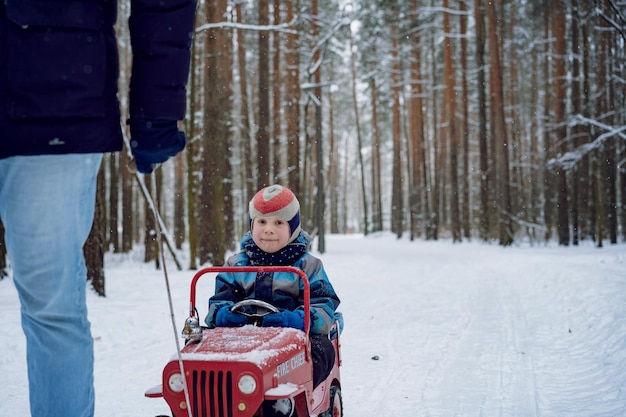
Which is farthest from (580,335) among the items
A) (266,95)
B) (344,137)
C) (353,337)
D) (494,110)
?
(344,137)

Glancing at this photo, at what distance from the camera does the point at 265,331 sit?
317cm

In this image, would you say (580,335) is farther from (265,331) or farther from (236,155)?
(236,155)

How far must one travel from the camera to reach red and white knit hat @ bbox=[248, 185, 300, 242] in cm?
367

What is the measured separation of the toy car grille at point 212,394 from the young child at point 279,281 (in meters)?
0.70

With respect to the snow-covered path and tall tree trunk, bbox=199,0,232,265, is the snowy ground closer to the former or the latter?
the snow-covered path

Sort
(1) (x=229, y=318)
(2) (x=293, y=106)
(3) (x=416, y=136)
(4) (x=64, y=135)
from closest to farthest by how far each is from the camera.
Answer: (4) (x=64, y=135) < (1) (x=229, y=318) < (2) (x=293, y=106) < (3) (x=416, y=136)

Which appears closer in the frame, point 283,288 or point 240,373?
point 240,373

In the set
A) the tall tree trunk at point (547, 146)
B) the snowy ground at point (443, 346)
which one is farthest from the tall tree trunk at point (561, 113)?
the snowy ground at point (443, 346)

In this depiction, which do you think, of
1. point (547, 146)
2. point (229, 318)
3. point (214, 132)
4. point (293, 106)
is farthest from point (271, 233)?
point (547, 146)

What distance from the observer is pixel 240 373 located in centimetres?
266

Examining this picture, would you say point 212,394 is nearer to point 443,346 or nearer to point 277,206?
point 277,206

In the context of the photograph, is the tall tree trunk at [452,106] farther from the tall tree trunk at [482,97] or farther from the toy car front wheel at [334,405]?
the toy car front wheel at [334,405]

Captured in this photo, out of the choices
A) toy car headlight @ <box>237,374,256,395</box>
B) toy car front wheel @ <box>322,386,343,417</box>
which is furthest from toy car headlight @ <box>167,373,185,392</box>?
toy car front wheel @ <box>322,386,343,417</box>

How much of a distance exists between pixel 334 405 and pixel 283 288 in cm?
85
